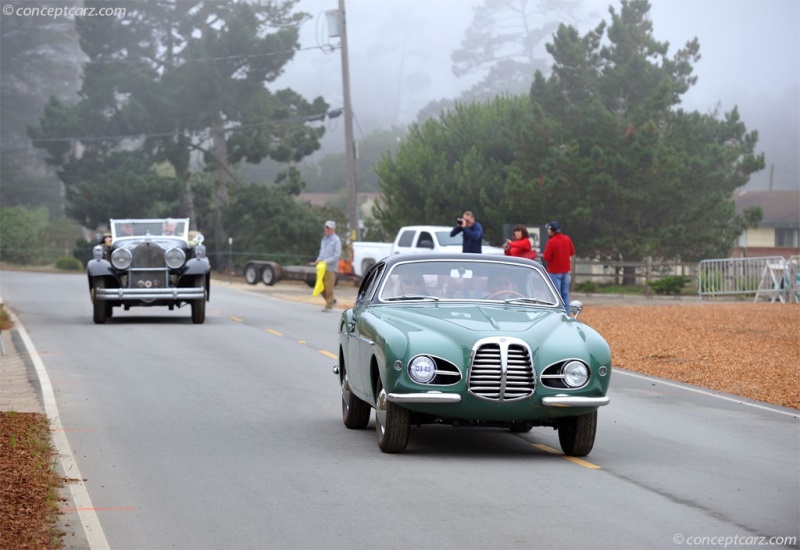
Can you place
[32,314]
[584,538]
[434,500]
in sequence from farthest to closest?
1. [32,314]
2. [434,500]
3. [584,538]

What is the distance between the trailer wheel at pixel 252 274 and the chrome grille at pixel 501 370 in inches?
1483

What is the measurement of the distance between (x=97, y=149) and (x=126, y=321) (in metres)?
48.2

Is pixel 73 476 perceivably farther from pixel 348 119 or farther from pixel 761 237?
pixel 761 237

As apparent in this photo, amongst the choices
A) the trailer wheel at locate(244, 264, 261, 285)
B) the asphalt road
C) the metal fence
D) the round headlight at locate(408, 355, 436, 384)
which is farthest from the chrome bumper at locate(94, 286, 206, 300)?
the trailer wheel at locate(244, 264, 261, 285)

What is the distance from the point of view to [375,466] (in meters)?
10.1

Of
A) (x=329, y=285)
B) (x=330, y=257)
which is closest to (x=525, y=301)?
(x=330, y=257)

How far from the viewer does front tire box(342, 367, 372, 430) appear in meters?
12.1

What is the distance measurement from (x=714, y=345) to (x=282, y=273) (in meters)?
25.6

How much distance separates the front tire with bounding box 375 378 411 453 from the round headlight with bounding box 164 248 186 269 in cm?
1505

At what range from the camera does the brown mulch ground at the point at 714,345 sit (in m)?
17.4

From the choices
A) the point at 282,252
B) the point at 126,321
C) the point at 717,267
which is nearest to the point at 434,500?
the point at 126,321

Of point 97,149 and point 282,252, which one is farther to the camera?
point 97,149

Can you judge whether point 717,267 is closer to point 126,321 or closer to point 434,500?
point 126,321

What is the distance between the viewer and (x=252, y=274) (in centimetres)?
4778
